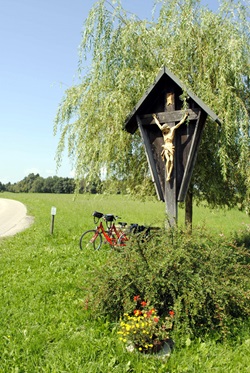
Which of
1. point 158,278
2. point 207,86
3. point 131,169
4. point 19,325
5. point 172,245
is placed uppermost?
point 207,86

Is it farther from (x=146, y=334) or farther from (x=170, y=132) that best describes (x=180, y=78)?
→ (x=146, y=334)

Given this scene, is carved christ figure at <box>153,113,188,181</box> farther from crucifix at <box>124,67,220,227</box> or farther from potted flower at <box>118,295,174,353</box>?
potted flower at <box>118,295,174,353</box>

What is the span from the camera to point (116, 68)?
8.08 meters

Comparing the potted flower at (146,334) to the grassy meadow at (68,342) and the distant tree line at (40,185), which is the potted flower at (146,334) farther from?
the distant tree line at (40,185)

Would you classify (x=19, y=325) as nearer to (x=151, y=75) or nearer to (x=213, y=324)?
(x=213, y=324)

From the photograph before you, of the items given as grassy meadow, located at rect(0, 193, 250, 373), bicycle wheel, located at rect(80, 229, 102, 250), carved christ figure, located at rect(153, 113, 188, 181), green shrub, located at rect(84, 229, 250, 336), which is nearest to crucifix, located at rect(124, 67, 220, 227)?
carved christ figure, located at rect(153, 113, 188, 181)

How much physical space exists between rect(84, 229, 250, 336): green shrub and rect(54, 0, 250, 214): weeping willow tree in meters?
3.15

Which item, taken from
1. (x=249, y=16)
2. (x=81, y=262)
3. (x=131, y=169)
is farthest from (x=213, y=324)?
(x=249, y=16)

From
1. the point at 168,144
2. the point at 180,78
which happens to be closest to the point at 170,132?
the point at 168,144

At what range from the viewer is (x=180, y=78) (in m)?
7.59

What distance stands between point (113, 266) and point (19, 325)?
60.8 inches

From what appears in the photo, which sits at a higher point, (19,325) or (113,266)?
(113,266)

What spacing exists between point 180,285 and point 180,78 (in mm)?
5091

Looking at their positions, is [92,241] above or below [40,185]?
below
